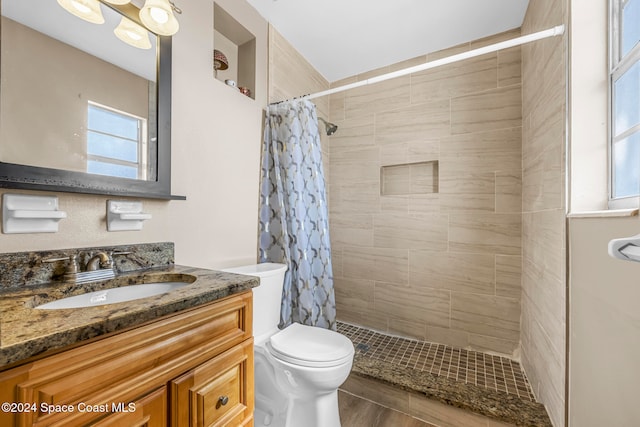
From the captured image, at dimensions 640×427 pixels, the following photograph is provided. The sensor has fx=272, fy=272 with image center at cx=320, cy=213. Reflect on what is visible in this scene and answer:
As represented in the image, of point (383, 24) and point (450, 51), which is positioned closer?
point (383, 24)

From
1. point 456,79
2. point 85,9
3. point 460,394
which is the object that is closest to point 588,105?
Answer: point 456,79

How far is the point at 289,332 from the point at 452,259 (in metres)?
1.41

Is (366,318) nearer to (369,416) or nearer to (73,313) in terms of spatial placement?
(369,416)

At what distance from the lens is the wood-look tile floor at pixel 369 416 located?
153cm

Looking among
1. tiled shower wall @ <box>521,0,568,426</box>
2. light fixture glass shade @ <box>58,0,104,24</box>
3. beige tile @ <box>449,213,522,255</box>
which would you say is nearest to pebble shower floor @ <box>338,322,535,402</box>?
tiled shower wall @ <box>521,0,568,426</box>

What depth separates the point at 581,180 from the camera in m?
1.13

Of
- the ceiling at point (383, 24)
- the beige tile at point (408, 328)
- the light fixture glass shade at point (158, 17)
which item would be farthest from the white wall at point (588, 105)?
the light fixture glass shade at point (158, 17)

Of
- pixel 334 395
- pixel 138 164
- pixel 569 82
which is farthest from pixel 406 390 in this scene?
pixel 138 164

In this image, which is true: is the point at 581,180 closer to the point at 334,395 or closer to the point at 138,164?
the point at 334,395

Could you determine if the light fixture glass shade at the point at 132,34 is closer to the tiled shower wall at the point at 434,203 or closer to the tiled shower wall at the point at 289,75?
the tiled shower wall at the point at 289,75

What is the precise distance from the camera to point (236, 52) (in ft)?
6.39

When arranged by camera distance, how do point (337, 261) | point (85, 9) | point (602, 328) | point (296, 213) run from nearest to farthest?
1. point (602, 328)
2. point (85, 9)
3. point (296, 213)
4. point (337, 261)

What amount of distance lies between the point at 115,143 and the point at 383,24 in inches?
74.7

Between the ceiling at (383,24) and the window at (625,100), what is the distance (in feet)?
3.08
